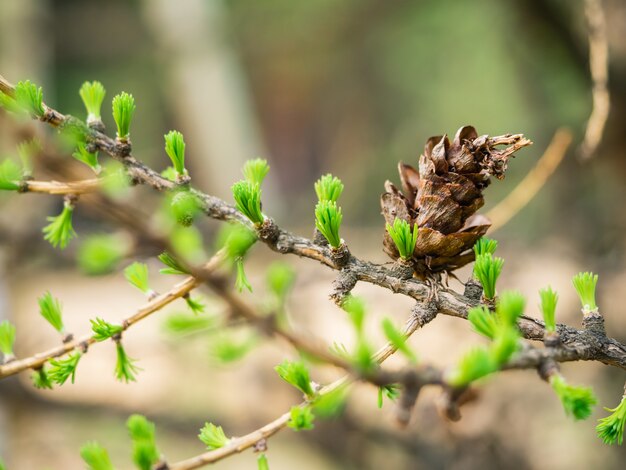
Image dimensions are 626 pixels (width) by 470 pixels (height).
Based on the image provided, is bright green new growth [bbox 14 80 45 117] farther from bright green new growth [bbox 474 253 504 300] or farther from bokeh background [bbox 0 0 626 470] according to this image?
bright green new growth [bbox 474 253 504 300]

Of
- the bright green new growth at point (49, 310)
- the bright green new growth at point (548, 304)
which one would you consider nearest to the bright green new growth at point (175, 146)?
the bright green new growth at point (49, 310)

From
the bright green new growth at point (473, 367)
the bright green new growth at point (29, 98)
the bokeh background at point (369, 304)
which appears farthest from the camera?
the bokeh background at point (369, 304)

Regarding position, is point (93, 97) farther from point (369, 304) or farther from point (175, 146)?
point (369, 304)

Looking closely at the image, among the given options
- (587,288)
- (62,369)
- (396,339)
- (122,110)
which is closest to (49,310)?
(62,369)

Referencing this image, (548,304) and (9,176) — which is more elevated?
(9,176)

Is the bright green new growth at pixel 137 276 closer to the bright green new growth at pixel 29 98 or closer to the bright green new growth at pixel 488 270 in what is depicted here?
the bright green new growth at pixel 29 98

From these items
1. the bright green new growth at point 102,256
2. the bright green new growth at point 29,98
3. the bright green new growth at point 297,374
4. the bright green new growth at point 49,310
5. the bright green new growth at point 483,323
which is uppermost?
the bright green new growth at point 29,98

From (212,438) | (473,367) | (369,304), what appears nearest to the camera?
(473,367)
